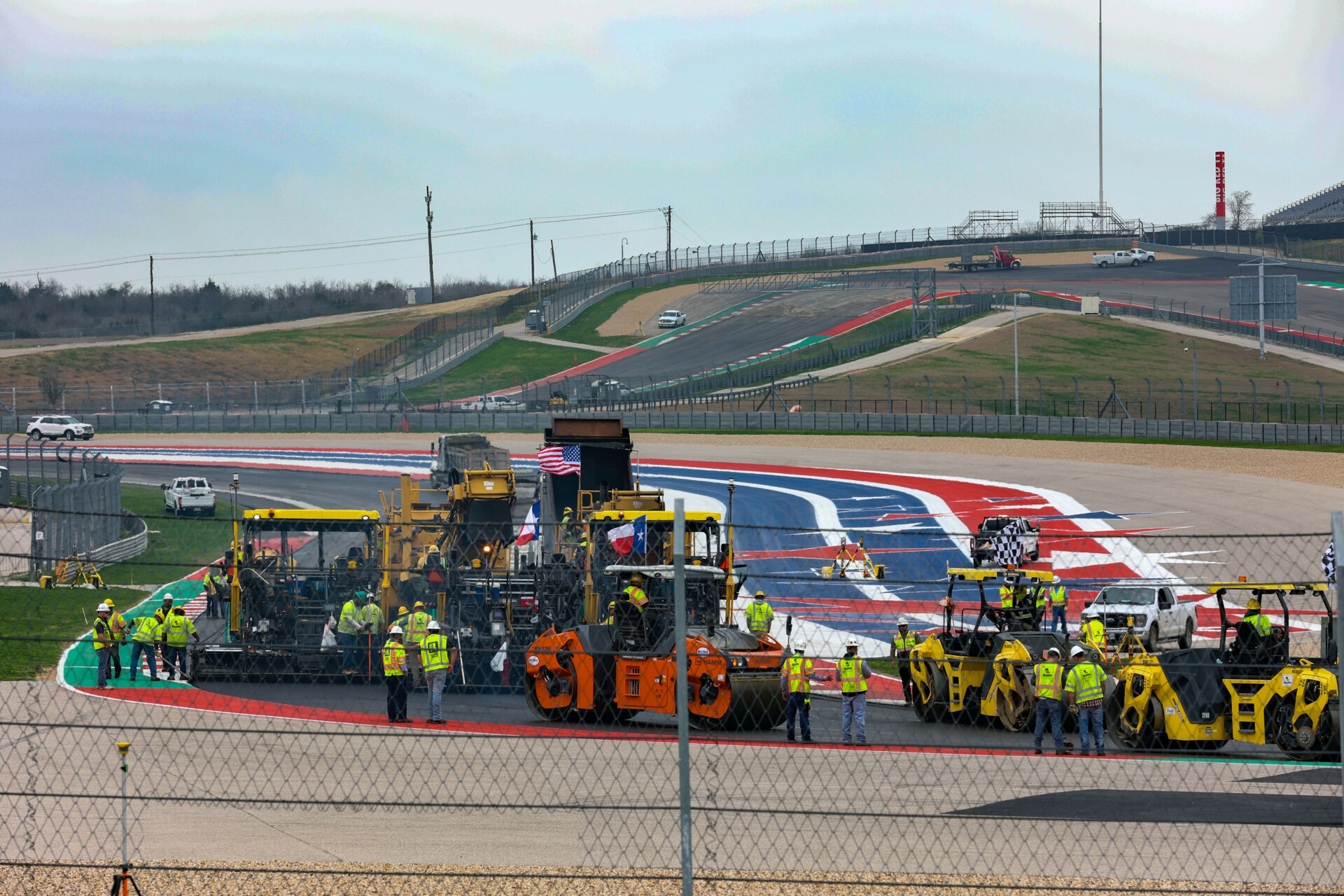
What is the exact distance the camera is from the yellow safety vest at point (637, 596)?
14367 millimetres

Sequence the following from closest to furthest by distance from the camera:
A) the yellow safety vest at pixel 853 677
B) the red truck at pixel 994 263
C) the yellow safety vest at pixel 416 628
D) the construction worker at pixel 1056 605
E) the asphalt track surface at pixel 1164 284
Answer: the yellow safety vest at pixel 853 677 → the yellow safety vest at pixel 416 628 → the construction worker at pixel 1056 605 → the asphalt track surface at pixel 1164 284 → the red truck at pixel 994 263

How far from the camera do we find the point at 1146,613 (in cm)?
2458

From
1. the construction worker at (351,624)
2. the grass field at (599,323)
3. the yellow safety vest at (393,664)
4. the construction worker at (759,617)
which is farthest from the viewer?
the grass field at (599,323)

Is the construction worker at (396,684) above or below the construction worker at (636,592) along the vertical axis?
below

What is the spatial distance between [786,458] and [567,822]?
132 feet

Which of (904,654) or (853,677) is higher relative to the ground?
(853,677)

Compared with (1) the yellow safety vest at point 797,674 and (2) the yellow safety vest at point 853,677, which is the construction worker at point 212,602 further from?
(2) the yellow safety vest at point 853,677

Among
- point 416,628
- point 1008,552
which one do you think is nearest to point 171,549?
point 416,628

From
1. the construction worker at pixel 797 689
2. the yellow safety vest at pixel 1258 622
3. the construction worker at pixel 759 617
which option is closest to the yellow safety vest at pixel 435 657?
the construction worker at pixel 797 689

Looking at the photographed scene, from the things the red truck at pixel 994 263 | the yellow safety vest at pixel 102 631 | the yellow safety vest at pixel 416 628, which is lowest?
the yellow safety vest at pixel 102 631

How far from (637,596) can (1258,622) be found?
272 inches

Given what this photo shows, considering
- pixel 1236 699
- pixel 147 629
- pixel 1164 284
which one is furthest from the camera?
pixel 1164 284

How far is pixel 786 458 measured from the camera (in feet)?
165

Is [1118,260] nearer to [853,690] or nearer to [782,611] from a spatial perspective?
[782,611]
